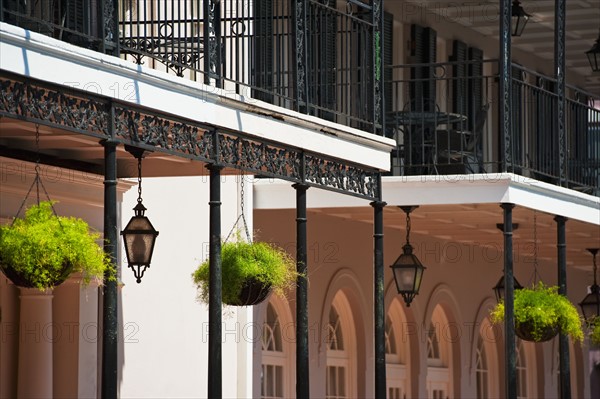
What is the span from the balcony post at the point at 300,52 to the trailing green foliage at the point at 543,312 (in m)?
3.64

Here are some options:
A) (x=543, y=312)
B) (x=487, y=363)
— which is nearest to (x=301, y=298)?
(x=543, y=312)

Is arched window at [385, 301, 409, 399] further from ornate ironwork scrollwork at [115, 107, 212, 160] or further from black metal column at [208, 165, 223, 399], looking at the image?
ornate ironwork scrollwork at [115, 107, 212, 160]

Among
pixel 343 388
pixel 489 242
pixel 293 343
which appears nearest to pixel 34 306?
pixel 293 343

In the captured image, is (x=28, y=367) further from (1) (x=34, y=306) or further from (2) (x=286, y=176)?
(2) (x=286, y=176)

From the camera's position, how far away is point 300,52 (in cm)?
1065

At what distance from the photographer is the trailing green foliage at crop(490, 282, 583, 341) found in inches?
533

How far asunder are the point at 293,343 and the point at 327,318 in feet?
1.46

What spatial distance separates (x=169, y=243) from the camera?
13203mm

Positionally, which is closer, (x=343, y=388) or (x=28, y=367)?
(x=28, y=367)

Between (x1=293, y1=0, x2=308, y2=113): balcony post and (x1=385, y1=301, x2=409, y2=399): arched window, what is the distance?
733 cm

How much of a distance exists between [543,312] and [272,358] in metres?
3.16

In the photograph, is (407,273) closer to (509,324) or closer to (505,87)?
(509,324)

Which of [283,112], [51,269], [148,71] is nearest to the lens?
[51,269]

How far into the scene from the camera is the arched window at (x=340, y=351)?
646 inches
